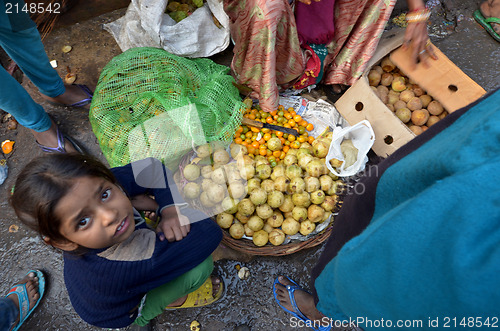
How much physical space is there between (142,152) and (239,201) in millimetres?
860

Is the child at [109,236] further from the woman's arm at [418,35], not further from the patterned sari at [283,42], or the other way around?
the woman's arm at [418,35]

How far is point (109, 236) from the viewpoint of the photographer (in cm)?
142

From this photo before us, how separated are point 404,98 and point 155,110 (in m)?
2.30

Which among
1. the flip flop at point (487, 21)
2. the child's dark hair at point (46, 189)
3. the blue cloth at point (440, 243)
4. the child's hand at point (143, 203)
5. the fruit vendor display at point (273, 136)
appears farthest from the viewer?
the flip flop at point (487, 21)

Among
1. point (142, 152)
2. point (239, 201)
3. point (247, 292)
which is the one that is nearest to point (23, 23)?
point (142, 152)

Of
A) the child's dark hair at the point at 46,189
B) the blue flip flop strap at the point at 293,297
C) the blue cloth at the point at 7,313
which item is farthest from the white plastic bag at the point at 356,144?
the blue cloth at the point at 7,313

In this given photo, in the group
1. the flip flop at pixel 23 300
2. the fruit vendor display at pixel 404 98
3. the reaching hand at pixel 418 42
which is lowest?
the flip flop at pixel 23 300

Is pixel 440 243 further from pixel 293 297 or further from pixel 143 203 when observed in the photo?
pixel 293 297

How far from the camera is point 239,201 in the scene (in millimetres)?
2387

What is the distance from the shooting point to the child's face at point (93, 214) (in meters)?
1.31

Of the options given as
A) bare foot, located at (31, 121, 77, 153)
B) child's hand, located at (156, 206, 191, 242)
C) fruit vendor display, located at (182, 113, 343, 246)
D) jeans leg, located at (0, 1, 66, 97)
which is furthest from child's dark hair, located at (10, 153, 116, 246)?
bare foot, located at (31, 121, 77, 153)

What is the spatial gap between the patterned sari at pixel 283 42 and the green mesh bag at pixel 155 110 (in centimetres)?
32

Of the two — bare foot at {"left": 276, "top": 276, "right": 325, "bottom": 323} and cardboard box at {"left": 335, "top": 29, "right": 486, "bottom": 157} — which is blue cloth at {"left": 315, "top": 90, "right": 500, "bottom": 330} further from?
cardboard box at {"left": 335, "top": 29, "right": 486, "bottom": 157}

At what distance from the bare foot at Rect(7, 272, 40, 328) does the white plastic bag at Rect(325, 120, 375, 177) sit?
269cm
